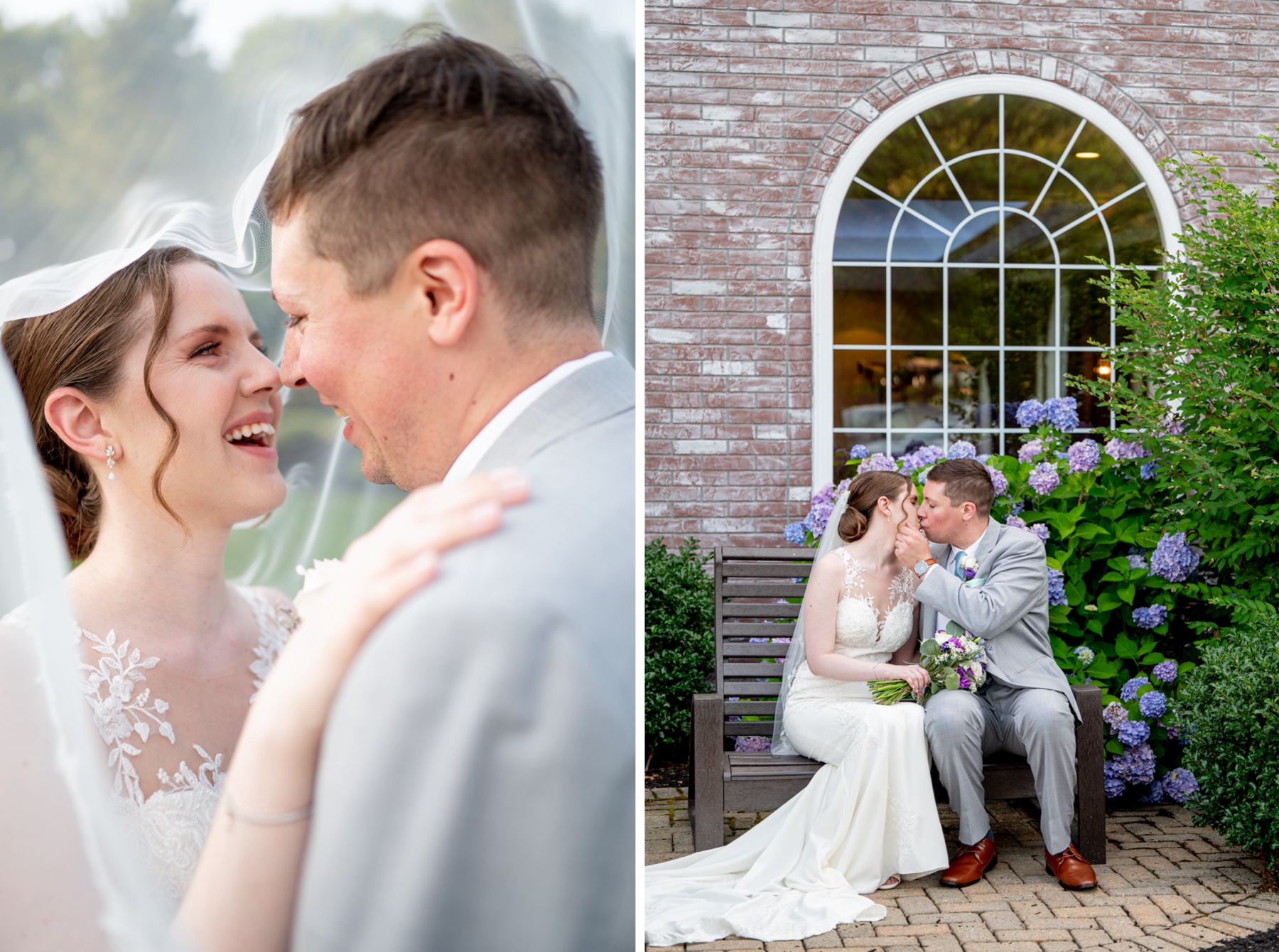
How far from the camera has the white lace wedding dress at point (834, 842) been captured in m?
3.52

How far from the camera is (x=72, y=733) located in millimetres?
1513

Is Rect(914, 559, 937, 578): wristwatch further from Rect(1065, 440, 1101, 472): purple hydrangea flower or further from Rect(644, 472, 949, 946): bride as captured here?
Rect(1065, 440, 1101, 472): purple hydrangea flower

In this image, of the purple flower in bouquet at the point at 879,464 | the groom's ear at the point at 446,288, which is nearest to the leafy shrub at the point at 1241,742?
the purple flower in bouquet at the point at 879,464

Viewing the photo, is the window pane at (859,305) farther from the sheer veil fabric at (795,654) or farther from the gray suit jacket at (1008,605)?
the gray suit jacket at (1008,605)

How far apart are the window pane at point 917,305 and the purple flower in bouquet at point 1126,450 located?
5.62 feet

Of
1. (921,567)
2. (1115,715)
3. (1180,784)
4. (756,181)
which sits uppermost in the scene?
(756,181)

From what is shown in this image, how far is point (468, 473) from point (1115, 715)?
3766 mm

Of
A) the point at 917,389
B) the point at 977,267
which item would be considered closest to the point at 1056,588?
the point at 917,389

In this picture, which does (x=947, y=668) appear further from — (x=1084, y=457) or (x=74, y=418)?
(x=74, y=418)

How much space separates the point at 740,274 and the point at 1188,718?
3270mm

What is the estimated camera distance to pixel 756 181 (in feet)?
19.6

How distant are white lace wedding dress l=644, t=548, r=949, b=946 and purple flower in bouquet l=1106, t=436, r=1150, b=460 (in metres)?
1.63

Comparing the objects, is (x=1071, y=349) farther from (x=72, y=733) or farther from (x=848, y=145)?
(x=72, y=733)

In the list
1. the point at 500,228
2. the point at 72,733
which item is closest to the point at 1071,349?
the point at 500,228
